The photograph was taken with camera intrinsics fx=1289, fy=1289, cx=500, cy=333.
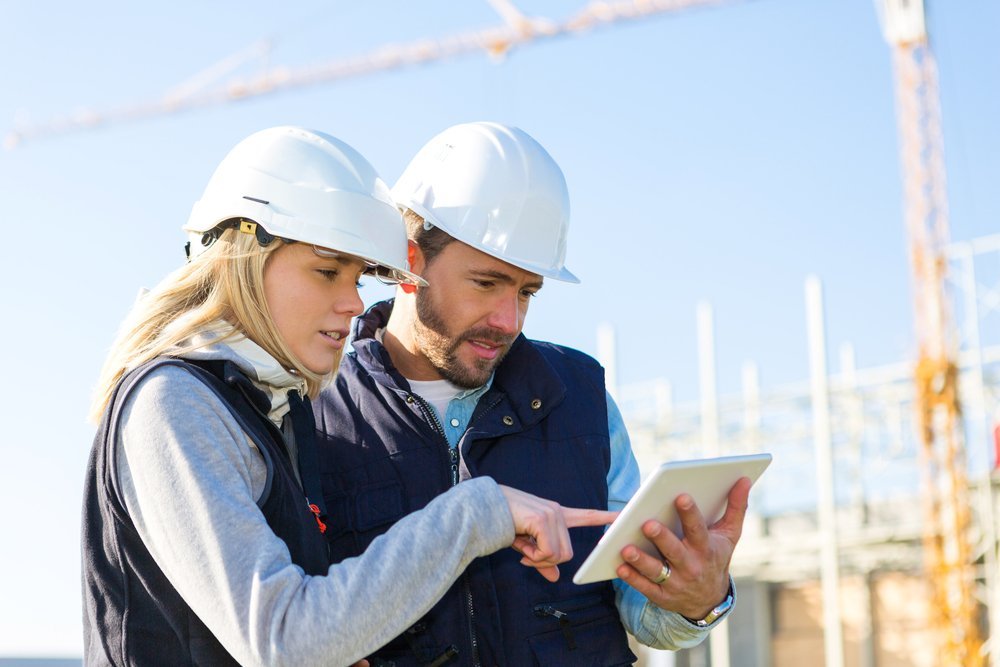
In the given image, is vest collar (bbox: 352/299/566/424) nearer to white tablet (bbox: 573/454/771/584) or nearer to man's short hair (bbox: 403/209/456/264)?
man's short hair (bbox: 403/209/456/264)

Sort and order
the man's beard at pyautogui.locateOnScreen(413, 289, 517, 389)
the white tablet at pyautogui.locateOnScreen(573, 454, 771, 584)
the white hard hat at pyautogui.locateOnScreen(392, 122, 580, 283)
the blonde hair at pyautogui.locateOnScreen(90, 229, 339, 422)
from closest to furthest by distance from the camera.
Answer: the blonde hair at pyautogui.locateOnScreen(90, 229, 339, 422)
the white tablet at pyautogui.locateOnScreen(573, 454, 771, 584)
the man's beard at pyautogui.locateOnScreen(413, 289, 517, 389)
the white hard hat at pyautogui.locateOnScreen(392, 122, 580, 283)

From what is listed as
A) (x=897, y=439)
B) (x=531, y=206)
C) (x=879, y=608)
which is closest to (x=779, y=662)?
(x=879, y=608)

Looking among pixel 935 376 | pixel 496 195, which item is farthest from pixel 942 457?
pixel 496 195

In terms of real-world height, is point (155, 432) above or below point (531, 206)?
below

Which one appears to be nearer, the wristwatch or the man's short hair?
the wristwatch

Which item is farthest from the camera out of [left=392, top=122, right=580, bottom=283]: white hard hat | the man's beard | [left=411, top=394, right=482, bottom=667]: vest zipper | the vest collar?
[left=392, top=122, right=580, bottom=283]: white hard hat

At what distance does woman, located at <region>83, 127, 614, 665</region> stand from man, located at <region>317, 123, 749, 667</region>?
637 mm

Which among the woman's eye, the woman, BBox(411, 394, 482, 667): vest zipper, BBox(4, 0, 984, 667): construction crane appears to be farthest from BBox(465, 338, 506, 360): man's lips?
BBox(4, 0, 984, 667): construction crane

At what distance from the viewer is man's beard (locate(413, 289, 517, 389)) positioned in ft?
12.4

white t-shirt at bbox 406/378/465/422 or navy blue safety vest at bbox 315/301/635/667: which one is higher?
white t-shirt at bbox 406/378/465/422

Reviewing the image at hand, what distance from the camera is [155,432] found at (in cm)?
229

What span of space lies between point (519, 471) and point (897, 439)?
2348 cm

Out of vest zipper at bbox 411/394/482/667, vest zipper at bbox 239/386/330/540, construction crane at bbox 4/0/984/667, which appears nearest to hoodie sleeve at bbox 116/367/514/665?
vest zipper at bbox 239/386/330/540

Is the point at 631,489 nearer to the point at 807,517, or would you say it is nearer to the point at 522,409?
the point at 522,409
